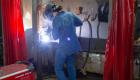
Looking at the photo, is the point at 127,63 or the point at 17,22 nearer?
the point at 127,63

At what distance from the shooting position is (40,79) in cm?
524

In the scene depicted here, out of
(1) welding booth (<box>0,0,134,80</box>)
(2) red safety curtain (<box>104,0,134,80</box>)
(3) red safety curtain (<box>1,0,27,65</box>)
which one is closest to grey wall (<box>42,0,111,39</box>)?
(1) welding booth (<box>0,0,134,80</box>)

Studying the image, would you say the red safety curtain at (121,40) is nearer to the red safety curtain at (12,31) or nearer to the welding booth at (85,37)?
the welding booth at (85,37)

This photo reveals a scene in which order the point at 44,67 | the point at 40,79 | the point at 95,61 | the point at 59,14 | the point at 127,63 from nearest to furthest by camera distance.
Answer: the point at 127,63
the point at 59,14
the point at 40,79
the point at 95,61
the point at 44,67

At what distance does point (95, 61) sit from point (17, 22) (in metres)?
1.79

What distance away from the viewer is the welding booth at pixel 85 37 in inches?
164

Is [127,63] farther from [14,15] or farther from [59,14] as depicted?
[14,15]

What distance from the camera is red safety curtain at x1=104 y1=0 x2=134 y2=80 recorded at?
4117mm

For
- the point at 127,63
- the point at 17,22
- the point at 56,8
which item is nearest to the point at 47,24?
the point at 17,22

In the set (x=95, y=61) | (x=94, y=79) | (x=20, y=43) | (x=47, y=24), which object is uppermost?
(x=47, y=24)

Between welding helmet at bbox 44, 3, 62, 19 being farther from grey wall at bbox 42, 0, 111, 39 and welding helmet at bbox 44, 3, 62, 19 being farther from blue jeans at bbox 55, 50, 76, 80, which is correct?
grey wall at bbox 42, 0, 111, 39

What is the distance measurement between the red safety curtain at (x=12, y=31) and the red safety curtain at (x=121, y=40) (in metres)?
2.01

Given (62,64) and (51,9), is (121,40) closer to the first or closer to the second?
(62,64)

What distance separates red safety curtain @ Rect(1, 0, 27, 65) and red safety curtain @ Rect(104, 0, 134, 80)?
2.01m
